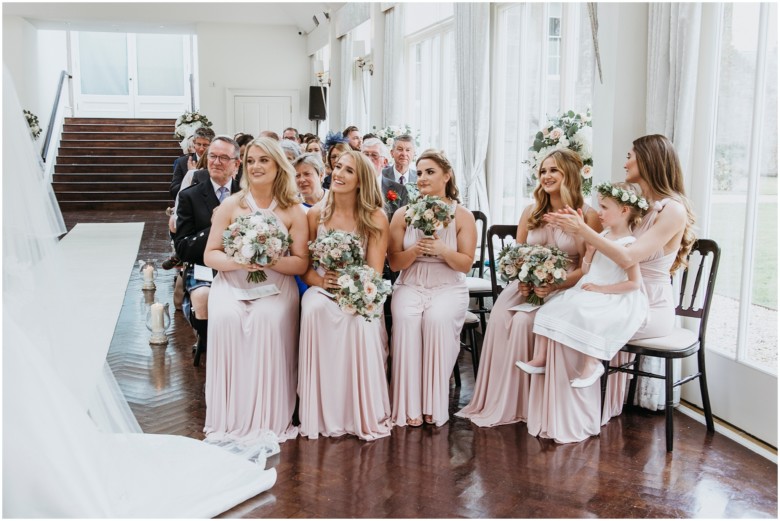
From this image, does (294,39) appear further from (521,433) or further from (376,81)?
(521,433)

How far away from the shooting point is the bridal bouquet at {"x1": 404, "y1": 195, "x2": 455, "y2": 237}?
4344 mm

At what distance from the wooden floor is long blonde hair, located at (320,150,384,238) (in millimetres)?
1181

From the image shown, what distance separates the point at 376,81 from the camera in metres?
11.0

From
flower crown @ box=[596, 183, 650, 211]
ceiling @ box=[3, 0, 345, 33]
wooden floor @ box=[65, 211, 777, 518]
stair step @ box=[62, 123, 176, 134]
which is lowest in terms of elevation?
wooden floor @ box=[65, 211, 777, 518]

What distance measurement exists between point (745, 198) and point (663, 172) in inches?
19.6

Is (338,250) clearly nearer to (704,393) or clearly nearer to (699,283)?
(699,283)

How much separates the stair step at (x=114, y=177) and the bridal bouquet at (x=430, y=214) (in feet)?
47.1

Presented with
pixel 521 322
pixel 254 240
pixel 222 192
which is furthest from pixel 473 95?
pixel 254 240

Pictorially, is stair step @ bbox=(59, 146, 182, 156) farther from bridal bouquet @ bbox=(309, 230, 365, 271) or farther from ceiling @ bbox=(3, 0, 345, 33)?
bridal bouquet @ bbox=(309, 230, 365, 271)

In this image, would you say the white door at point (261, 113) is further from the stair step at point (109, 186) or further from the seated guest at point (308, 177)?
the seated guest at point (308, 177)

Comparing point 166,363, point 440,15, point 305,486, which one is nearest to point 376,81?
point 440,15

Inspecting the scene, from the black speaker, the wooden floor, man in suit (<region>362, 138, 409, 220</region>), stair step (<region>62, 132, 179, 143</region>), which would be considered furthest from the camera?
stair step (<region>62, 132, 179, 143</region>)

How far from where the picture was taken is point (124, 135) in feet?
63.4

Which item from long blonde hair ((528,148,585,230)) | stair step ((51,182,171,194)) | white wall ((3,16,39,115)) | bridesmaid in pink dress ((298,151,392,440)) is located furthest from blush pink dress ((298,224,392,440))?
white wall ((3,16,39,115))
